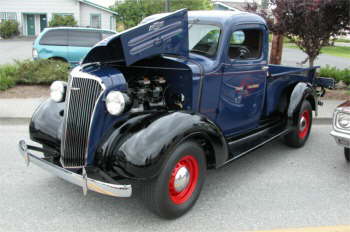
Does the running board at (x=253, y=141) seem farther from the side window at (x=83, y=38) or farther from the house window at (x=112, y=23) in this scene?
the house window at (x=112, y=23)

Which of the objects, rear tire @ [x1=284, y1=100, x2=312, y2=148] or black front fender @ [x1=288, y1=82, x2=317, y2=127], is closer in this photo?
black front fender @ [x1=288, y1=82, x2=317, y2=127]

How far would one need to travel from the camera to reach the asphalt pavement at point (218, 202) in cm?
334

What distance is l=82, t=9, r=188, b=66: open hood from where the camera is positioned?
343cm

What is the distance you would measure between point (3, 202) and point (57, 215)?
687 mm

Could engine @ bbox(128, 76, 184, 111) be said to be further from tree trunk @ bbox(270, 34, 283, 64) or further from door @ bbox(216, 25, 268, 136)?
tree trunk @ bbox(270, 34, 283, 64)

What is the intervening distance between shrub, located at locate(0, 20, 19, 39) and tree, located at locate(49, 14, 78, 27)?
15.0 feet

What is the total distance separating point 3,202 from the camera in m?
3.68

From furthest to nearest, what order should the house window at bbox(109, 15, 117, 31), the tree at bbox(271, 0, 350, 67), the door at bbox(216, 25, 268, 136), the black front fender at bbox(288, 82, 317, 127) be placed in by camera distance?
1. the house window at bbox(109, 15, 117, 31)
2. the tree at bbox(271, 0, 350, 67)
3. the black front fender at bbox(288, 82, 317, 127)
4. the door at bbox(216, 25, 268, 136)

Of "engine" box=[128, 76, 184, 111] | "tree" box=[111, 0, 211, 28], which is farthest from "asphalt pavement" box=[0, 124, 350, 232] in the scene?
"tree" box=[111, 0, 211, 28]

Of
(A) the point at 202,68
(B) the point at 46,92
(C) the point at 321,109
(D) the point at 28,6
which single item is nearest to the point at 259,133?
(A) the point at 202,68

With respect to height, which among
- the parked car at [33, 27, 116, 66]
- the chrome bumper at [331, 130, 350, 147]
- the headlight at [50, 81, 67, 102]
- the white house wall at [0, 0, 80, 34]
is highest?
the white house wall at [0, 0, 80, 34]

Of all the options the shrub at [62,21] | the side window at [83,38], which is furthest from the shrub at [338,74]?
the shrub at [62,21]

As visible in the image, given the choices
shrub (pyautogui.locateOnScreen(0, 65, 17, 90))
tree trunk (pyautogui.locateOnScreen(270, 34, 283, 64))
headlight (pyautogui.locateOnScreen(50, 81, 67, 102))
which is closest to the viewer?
headlight (pyautogui.locateOnScreen(50, 81, 67, 102))

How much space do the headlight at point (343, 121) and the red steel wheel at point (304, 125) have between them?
3.35 ft
